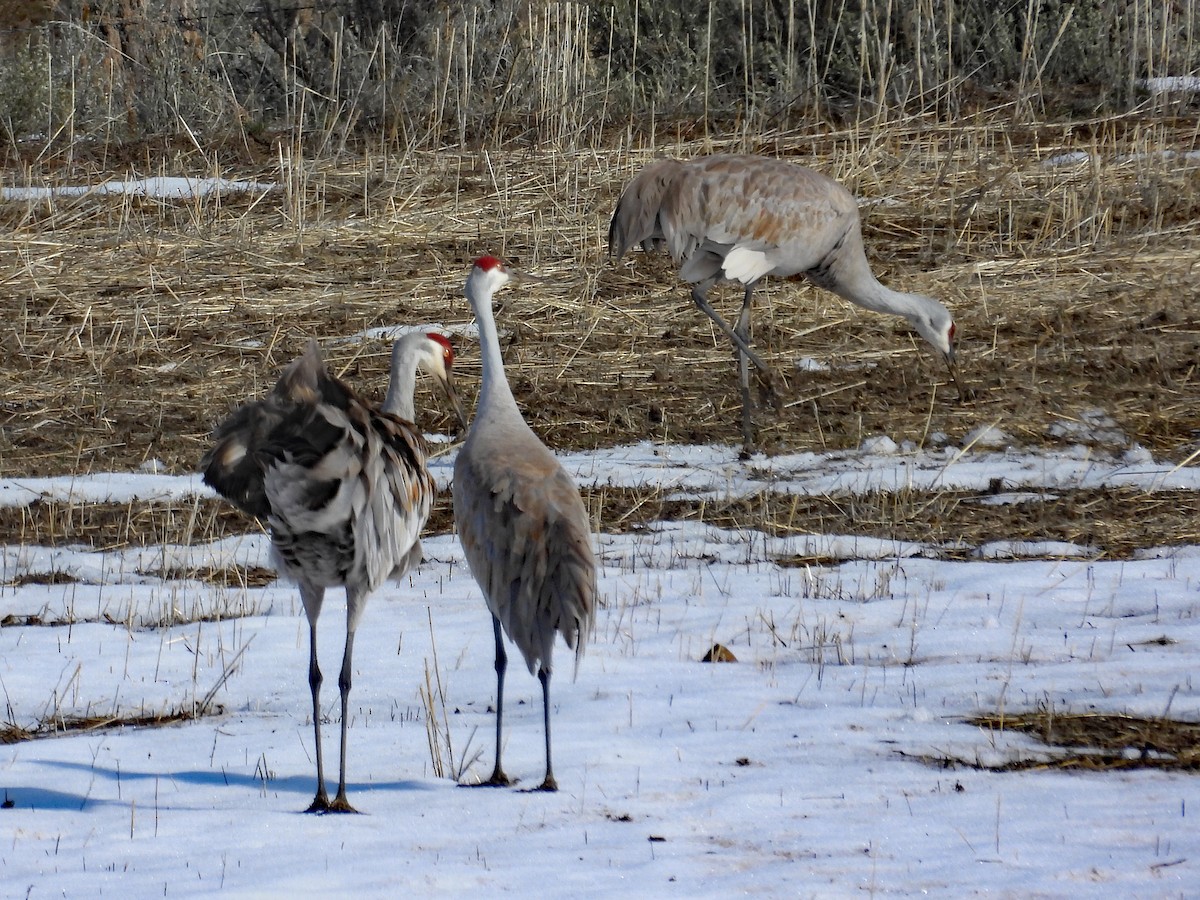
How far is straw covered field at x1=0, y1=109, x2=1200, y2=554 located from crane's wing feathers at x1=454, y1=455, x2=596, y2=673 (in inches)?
102

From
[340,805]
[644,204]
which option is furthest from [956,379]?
[340,805]

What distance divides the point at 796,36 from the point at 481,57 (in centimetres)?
303

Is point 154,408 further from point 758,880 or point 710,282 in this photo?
point 758,880

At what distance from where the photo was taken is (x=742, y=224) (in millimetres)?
8633

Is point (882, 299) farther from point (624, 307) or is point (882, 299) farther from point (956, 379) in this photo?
point (624, 307)

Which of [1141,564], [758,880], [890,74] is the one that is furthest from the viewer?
[890,74]

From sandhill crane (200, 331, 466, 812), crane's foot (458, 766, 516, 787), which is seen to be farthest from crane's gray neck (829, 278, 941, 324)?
crane's foot (458, 766, 516, 787)

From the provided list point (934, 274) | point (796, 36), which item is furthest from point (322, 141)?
point (934, 274)

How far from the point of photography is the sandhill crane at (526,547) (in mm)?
4184

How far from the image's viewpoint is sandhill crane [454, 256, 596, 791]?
4184 millimetres

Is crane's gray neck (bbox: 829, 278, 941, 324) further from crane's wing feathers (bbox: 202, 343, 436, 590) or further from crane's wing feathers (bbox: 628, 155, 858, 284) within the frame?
crane's wing feathers (bbox: 202, 343, 436, 590)

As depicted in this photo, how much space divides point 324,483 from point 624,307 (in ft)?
21.6

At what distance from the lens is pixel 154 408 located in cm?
891

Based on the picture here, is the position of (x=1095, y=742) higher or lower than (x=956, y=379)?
lower
